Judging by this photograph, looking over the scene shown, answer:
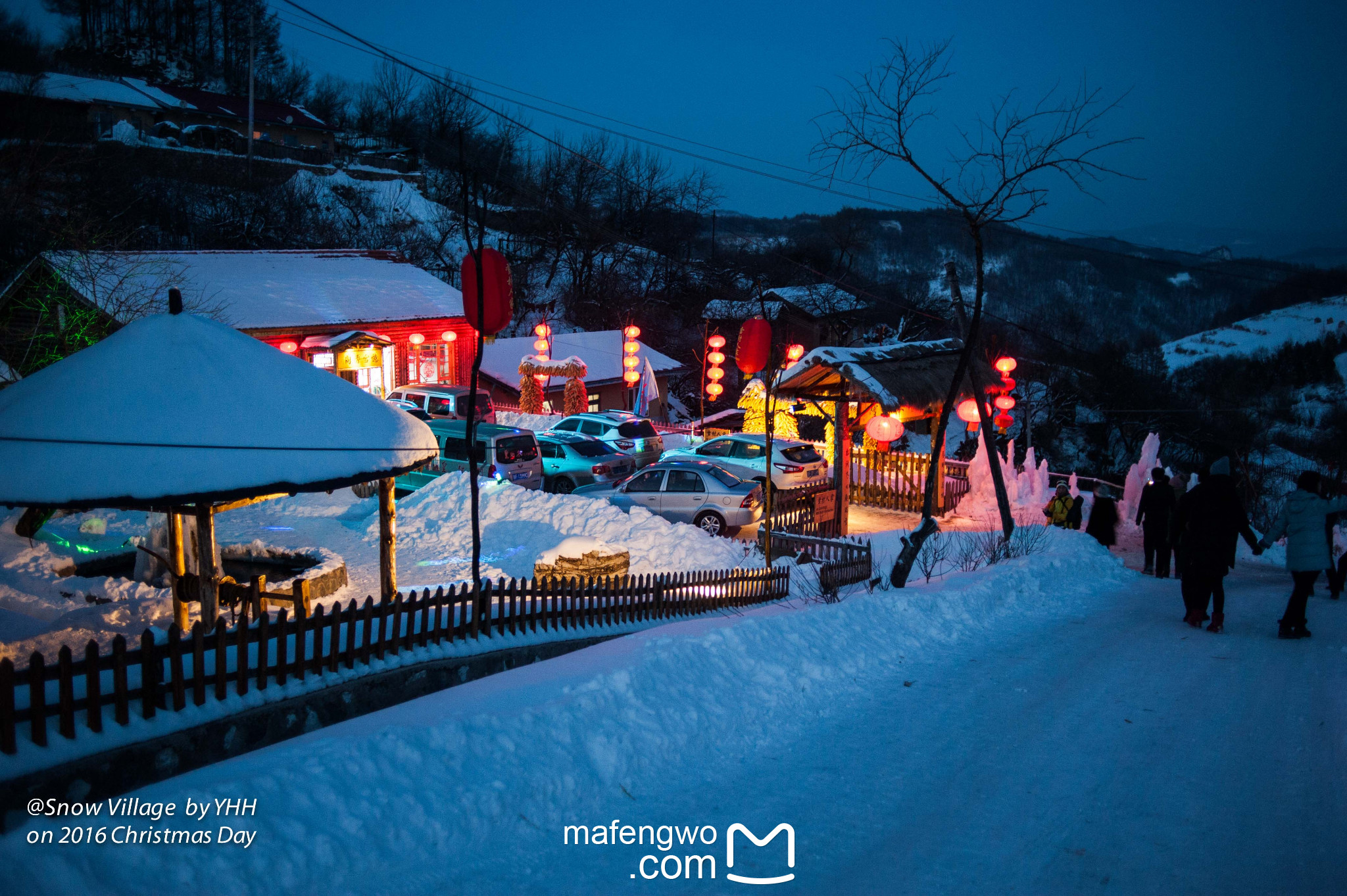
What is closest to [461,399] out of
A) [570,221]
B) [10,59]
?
[570,221]

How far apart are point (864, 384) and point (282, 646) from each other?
1269cm

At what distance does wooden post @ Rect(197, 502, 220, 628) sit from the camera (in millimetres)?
7832

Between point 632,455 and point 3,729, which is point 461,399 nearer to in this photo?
point 632,455

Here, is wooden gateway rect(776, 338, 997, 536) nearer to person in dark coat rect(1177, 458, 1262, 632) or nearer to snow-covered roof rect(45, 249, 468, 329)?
person in dark coat rect(1177, 458, 1262, 632)

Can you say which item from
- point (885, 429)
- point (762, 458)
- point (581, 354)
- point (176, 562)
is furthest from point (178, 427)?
point (581, 354)

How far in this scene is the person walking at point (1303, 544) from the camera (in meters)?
8.17

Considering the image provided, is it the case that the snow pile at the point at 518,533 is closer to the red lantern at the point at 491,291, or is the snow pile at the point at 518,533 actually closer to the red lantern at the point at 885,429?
the red lantern at the point at 491,291

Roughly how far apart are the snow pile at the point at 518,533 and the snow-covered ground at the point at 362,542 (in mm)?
25

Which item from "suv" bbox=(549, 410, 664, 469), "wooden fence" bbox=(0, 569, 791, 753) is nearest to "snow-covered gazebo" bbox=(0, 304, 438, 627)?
"wooden fence" bbox=(0, 569, 791, 753)

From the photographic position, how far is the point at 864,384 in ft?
53.2

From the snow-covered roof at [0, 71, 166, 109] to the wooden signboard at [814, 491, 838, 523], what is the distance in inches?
1774

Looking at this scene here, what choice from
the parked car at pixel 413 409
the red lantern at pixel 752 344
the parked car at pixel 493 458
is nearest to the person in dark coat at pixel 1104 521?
the red lantern at pixel 752 344

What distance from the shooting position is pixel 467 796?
184 inches

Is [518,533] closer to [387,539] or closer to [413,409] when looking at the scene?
[387,539]
